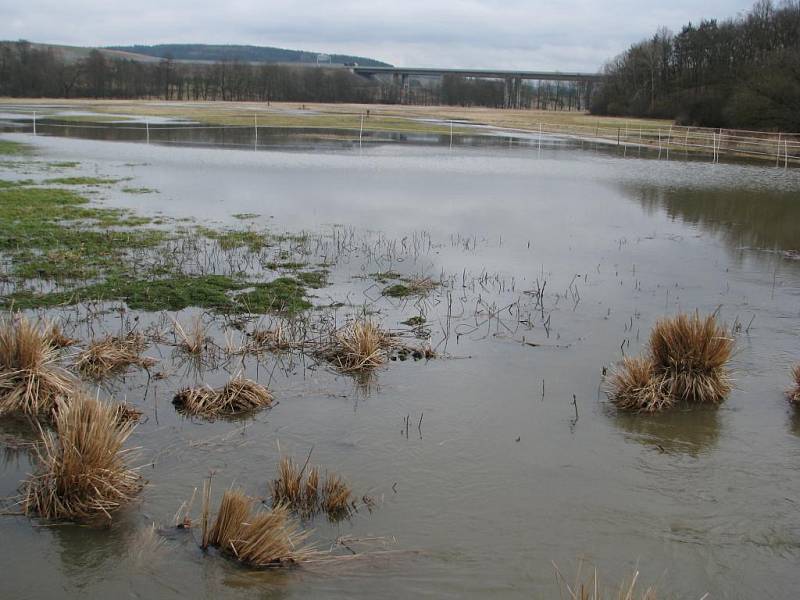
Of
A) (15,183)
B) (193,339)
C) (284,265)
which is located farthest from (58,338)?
(15,183)

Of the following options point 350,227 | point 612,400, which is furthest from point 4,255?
point 612,400

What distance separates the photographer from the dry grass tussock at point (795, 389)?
325 inches

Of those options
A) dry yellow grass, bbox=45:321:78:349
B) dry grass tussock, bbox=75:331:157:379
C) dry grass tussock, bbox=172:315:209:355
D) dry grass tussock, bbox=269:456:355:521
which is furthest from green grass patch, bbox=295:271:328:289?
dry grass tussock, bbox=269:456:355:521

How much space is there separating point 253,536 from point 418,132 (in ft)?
159

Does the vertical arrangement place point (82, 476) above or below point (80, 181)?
below

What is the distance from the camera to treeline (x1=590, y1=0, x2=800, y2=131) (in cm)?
4869

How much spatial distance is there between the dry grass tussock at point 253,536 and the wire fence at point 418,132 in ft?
112

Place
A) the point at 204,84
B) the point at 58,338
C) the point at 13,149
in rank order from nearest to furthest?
the point at 58,338 < the point at 13,149 < the point at 204,84

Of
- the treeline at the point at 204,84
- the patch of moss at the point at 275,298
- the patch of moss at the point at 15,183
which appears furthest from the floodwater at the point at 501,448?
the treeline at the point at 204,84

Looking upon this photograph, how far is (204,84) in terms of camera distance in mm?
121250

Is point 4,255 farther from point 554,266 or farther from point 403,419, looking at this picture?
point 554,266

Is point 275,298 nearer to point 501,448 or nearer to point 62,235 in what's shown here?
point 501,448

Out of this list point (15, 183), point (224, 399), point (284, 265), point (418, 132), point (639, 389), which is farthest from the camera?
point (418, 132)

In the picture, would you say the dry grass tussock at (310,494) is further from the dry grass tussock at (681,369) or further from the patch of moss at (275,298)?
the patch of moss at (275,298)
